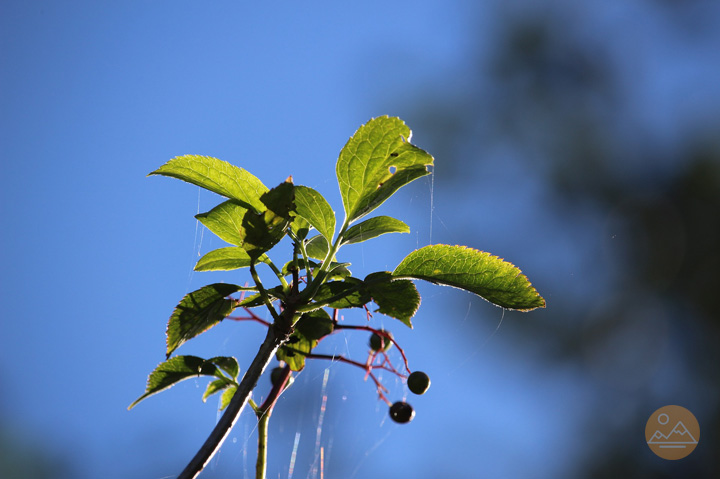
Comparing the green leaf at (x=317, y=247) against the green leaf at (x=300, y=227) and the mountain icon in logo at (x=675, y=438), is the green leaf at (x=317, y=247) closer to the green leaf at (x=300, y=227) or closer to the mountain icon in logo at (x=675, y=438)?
the green leaf at (x=300, y=227)

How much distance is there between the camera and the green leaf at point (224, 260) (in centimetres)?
50

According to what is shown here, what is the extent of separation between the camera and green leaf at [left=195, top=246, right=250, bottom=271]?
19.6 inches

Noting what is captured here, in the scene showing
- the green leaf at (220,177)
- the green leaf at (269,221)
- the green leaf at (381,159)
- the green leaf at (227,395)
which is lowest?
the green leaf at (227,395)

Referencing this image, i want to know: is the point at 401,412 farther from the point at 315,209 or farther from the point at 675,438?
the point at 675,438

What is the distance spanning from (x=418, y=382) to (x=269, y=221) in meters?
0.30

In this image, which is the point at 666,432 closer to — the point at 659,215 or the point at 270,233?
the point at 659,215

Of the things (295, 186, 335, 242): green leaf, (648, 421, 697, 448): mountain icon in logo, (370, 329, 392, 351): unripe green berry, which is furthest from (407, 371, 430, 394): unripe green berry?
(648, 421, 697, 448): mountain icon in logo

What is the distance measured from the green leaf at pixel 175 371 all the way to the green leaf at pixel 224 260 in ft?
0.27

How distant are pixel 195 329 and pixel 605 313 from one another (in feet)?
16.8

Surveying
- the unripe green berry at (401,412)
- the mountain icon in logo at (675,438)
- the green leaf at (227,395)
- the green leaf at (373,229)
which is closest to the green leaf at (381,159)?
the green leaf at (373,229)

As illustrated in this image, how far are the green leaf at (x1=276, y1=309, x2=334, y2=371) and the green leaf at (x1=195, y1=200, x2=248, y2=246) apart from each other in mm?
89

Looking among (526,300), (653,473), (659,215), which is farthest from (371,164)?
(659,215)

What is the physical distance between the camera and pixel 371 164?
49 cm

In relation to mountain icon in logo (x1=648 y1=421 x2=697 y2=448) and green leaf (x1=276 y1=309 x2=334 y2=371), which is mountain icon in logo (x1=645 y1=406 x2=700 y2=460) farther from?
green leaf (x1=276 y1=309 x2=334 y2=371)
